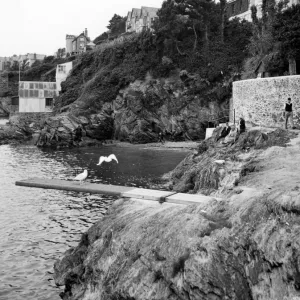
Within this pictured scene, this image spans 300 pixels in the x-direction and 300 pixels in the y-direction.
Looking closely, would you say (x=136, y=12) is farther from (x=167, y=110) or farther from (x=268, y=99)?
(x=268, y=99)

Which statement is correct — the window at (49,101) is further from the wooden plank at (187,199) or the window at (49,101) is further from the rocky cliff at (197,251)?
the wooden plank at (187,199)

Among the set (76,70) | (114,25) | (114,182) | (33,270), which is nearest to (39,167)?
(114,182)

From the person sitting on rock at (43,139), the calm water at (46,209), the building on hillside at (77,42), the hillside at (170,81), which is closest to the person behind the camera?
the calm water at (46,209)

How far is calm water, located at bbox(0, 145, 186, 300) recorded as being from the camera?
1404 centimetres

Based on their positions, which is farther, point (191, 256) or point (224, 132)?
point (224, 132)

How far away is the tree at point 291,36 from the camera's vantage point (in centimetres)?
3016

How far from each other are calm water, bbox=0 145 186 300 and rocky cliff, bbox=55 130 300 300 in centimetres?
163

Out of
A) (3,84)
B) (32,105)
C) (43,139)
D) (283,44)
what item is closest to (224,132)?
(283,44)

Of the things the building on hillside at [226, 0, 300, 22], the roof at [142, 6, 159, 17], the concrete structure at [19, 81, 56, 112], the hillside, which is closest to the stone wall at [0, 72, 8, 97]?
the concrete structure at [19, 81, 56, 112]

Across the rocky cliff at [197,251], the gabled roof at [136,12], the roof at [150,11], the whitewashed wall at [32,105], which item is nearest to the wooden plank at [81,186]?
the rocky cliff at [197,251]

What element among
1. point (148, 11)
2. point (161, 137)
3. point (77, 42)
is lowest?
point (161, 137)

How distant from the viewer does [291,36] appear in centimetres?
3027

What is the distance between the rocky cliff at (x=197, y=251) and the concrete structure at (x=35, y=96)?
215 feet

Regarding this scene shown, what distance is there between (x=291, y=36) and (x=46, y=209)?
2064 cm
